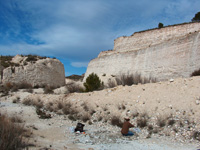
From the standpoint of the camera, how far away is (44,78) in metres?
21.8

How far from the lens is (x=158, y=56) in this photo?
18.3m

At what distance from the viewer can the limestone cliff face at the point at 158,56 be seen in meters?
14.9

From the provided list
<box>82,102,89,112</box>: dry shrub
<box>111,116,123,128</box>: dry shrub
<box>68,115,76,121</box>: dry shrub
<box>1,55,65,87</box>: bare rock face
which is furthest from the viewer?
<box>1,55,65,87</box>: bare rock face

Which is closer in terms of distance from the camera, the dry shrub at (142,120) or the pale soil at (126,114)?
the pale soil at (126,114)

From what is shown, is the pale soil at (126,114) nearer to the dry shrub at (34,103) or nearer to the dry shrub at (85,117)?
the dry shrub at (85,117)

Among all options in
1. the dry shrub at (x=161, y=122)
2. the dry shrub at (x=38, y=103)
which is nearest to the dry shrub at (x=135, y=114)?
the dry shrub at (x=161, y=122)

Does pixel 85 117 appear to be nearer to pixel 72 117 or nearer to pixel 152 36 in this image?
pixel 72 117

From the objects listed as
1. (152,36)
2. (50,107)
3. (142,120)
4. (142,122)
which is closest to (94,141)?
(142,122)

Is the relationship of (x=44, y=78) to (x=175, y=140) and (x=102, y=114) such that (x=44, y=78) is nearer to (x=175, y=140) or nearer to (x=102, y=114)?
(x=102, y=114)

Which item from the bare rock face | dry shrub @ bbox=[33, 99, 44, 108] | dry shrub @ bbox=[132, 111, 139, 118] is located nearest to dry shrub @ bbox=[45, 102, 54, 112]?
dry shrub @ bbox=[33, 99, 44, 108]

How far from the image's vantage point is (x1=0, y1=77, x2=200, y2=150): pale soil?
5402 millimetres

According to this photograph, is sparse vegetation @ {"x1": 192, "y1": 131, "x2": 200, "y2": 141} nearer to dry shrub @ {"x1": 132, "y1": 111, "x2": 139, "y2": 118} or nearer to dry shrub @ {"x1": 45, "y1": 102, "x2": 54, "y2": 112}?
dry shrub @ {"x1": 132, "y1": 111, "x2": 139, "y2": 118}

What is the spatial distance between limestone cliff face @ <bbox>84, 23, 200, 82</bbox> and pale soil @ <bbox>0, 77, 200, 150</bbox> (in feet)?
20.9

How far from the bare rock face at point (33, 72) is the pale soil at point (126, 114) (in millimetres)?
9773
